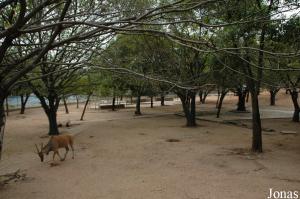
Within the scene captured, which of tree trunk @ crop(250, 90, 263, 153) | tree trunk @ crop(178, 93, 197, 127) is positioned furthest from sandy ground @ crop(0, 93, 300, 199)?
tree trunk @ crop(178, 93, 197, 127)

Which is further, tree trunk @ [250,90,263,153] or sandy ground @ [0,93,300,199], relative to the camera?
tree trunk @ [250,90,263,153]

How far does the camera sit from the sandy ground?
356 inches

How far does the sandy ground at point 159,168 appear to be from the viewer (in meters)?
9.03

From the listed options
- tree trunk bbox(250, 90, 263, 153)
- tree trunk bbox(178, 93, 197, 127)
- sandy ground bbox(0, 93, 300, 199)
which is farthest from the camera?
tree trunk bbox(178, 93, 197, 127)

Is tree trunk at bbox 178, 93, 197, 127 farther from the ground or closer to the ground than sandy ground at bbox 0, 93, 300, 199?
farther from the ground

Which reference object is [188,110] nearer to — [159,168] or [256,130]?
[256,130]

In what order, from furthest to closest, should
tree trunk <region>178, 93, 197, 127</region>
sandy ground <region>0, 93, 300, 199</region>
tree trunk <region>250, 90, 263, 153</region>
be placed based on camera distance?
tree trunk <region>178, 93, 197, 127</region>, tree trunk <region>250, 90, 263, 153</region>, sandy ground <region>0, 93, 300, 199</region>

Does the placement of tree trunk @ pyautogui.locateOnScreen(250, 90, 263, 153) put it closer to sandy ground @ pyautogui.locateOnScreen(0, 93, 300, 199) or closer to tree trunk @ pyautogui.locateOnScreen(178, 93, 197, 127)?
sandy ground @ pyautogui.locateOnScreen(0, 93, 300, 199)

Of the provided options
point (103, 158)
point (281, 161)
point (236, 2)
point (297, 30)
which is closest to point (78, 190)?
point (103, 158)

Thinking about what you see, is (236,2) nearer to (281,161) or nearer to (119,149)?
(281,161)

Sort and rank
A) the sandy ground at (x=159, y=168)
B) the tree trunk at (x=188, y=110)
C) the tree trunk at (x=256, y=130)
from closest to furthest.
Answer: the sandy ground at (x=159, y=168) < the tree trunk at (x=256, y=130) < the tree trunk at (x=188, y=110)

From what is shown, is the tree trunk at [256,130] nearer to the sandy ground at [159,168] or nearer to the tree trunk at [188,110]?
the sandy ground at [159,168]

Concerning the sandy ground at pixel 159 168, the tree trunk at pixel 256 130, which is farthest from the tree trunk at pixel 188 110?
the tree trunk at pixel 256 130

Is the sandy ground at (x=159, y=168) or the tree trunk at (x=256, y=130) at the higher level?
the tree trunk at (x=256, y=130)
